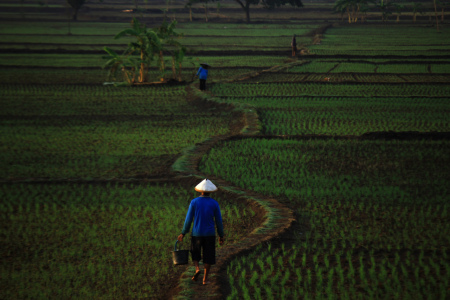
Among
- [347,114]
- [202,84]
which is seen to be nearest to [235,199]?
[347,114]

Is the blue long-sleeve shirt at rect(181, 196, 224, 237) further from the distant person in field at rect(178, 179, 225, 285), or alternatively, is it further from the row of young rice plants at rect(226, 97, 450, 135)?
the row of young rice plants at rect(226, 97, 450, 135)

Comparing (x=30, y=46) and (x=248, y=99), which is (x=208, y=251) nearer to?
(x=248, y=99)

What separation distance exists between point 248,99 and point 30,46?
2084cm

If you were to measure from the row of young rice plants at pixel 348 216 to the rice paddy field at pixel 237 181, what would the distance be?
0.02 m

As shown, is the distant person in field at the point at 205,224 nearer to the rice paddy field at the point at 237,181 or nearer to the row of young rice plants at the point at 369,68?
the rice paddy field at the point at 237,181

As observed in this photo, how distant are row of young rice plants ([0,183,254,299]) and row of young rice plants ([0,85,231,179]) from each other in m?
1.01

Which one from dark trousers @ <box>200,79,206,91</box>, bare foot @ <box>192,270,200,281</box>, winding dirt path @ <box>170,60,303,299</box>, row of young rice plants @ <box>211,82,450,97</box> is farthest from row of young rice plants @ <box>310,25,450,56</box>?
bare foot @ <box>192,270,200,281</box>

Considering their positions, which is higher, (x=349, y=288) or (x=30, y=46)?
(x=30, y=46)

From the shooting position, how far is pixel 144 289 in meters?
5.50

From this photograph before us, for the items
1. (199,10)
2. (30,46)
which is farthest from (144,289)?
(199,10)

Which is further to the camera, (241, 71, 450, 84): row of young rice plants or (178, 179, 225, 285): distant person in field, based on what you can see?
(241, 71, 450, 84): row of young rice plants

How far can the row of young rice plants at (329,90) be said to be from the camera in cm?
1720

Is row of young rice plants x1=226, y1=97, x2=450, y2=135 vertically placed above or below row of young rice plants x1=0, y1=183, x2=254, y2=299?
above

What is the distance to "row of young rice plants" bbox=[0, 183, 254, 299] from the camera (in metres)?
5.58
